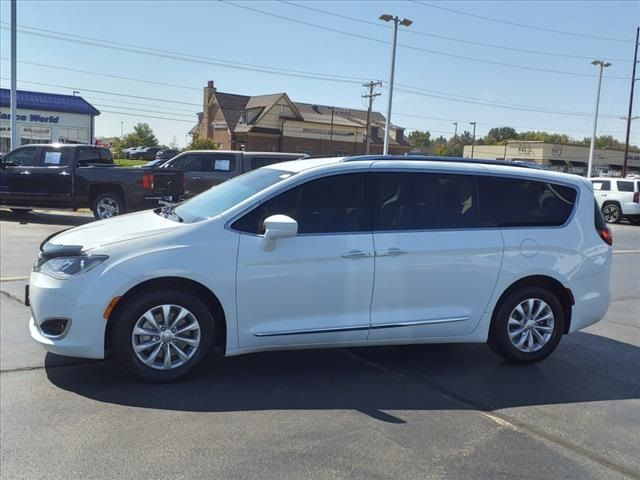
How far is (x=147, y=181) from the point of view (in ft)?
47.1

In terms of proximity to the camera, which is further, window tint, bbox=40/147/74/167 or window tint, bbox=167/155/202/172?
window tint, bbox=167/155/202/172

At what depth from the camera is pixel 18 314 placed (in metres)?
6.24

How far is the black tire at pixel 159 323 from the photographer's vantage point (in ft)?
14.0

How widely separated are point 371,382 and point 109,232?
235 cm

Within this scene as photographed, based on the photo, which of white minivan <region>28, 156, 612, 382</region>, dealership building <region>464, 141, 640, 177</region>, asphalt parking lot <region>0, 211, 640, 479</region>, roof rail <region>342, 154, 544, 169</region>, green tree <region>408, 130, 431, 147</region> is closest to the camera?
asphalt parking lot <region>0, 211, 640, 479</region>

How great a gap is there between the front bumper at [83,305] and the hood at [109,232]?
260 millimetres

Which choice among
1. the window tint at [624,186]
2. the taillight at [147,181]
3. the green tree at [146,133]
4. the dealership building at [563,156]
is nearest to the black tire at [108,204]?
the taillight at [147,181]

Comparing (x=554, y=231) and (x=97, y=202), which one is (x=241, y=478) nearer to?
(x=554, y=231)

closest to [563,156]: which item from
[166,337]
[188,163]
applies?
[188,163]

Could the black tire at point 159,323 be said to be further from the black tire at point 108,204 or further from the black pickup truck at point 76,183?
the black tire at point 108,204

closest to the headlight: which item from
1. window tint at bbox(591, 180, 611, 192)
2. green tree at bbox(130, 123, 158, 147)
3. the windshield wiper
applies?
the windshield wiper

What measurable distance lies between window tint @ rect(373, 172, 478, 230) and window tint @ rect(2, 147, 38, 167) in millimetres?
13143

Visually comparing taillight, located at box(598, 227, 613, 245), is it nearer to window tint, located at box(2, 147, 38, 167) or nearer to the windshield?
the windshield

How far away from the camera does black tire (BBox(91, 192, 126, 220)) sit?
579 inches
